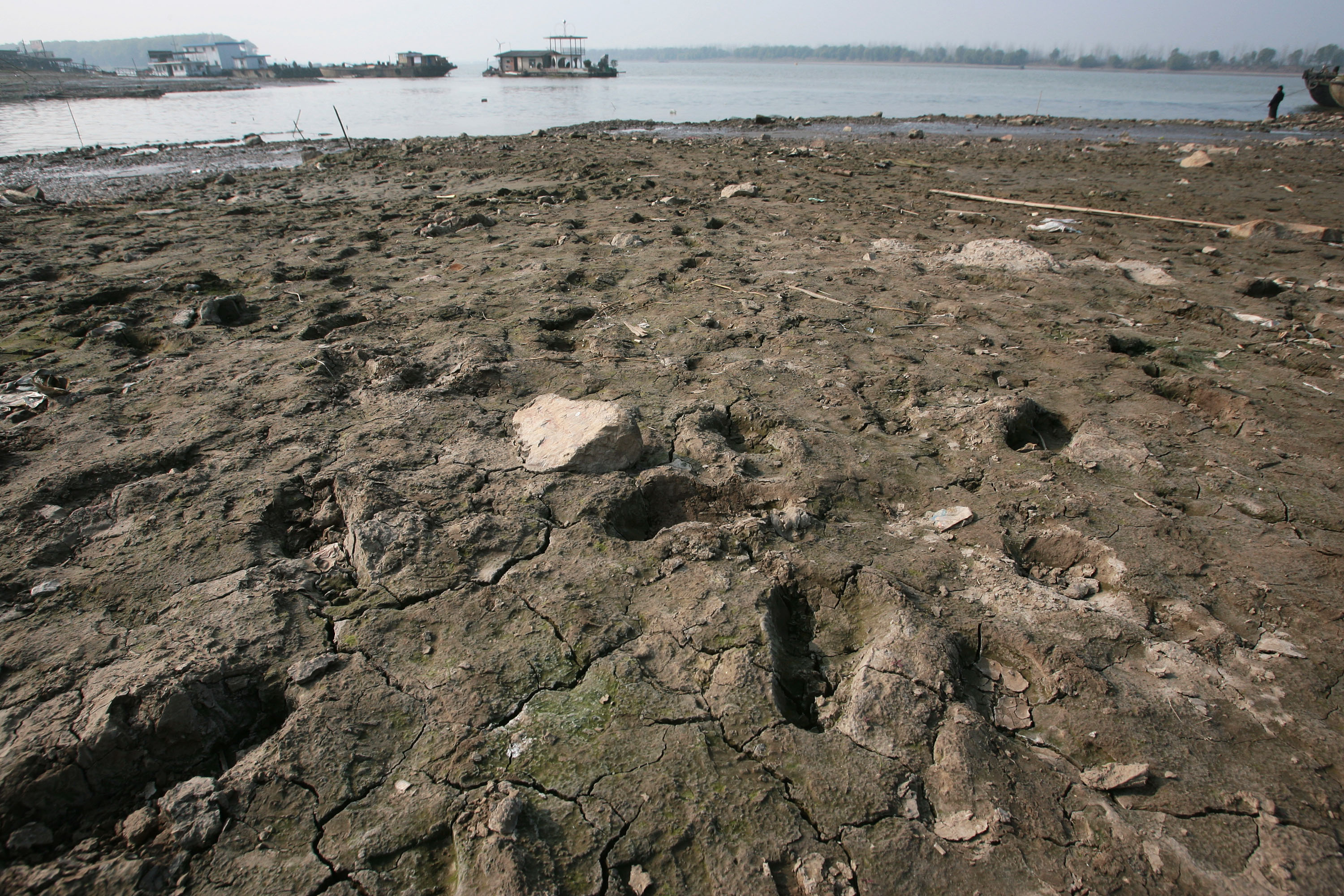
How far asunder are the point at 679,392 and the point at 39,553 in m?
2.49

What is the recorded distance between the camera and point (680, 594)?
1.99m

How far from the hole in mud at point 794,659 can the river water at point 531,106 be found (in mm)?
16085

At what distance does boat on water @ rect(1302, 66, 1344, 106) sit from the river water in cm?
159

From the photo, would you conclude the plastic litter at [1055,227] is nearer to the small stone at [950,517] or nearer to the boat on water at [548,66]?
the small stone at [950,517]

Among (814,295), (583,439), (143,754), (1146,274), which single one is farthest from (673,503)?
(1146,274)

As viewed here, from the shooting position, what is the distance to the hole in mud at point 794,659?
1696mm

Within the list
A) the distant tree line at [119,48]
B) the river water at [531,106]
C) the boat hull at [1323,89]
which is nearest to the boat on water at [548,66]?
the river water at [531,106]

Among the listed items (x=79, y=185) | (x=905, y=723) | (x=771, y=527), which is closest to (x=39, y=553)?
(x=771, y=527)

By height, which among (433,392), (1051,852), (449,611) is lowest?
(1051,852)

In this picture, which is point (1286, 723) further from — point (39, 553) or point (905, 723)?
point (39, 553)

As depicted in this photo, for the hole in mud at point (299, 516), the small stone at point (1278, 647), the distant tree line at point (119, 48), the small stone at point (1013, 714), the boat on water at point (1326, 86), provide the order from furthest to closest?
the distant tree line at point (119, 48) → the boat on water at point (1326, 86) → the hole in mud at point (299, 516) → the small stone at point (1278, 647) → the small stone at point (1013, 714)

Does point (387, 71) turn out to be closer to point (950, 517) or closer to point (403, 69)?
point (403, 69)

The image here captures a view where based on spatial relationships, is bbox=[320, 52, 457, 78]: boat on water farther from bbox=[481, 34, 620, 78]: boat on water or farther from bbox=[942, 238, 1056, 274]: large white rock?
bbox=[942, 238, 1056, 274]: large white rock

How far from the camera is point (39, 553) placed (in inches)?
83.3
